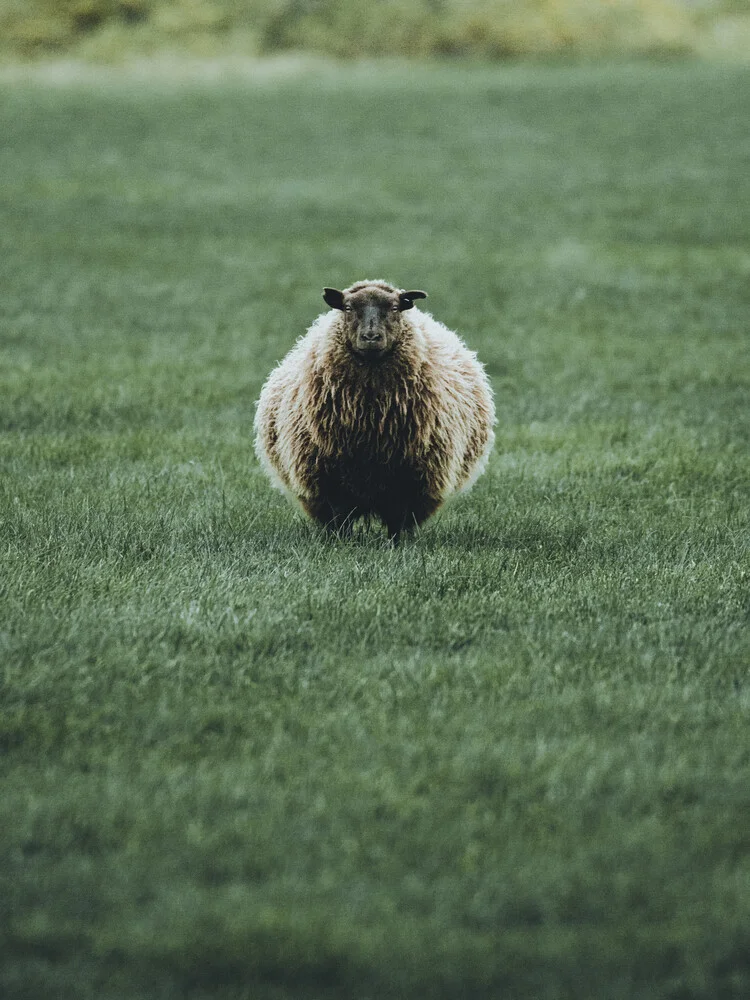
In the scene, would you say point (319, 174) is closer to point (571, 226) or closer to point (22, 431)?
point (571, 226)

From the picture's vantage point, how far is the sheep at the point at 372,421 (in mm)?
6656

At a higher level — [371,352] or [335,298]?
→ [335,298]

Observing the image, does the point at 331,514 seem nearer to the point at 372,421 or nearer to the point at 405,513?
the point at 405,513

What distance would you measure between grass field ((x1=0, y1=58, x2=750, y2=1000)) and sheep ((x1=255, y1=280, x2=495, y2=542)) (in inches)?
10.9

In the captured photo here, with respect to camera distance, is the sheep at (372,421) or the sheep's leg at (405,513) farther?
the sheep's leg at (405,513)

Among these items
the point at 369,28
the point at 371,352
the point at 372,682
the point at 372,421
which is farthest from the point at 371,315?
the point at 369,28

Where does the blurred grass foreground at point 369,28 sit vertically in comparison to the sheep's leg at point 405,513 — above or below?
above


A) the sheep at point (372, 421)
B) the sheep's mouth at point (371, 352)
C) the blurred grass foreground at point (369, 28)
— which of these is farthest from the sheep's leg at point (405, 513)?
the blurred grass foreground at point (369, 28)

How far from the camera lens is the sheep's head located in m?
6.41

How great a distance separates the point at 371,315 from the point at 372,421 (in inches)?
23.4

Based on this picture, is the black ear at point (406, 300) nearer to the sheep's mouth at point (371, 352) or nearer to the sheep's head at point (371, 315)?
the sheep's head at point (371, 315)

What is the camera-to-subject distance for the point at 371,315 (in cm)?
645

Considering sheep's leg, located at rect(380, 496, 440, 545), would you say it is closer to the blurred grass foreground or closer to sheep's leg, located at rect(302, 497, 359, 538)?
sheep's leg, located at rect(302, 497, 359, 538)

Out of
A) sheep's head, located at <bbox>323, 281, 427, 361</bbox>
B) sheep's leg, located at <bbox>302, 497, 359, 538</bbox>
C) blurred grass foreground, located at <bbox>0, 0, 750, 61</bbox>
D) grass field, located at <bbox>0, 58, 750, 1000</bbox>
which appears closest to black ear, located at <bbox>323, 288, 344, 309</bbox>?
sheep's head, located at <bbox>323, 281, 427, 361</bbox>
